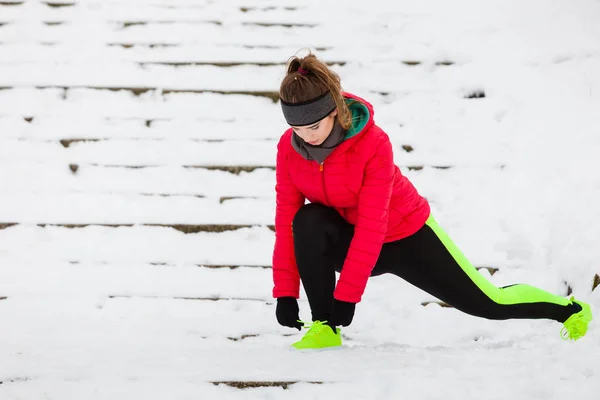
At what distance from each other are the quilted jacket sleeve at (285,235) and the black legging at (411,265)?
0.06 metres

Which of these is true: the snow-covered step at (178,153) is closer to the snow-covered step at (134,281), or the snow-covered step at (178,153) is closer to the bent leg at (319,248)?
the snow-covered step at (134,281)

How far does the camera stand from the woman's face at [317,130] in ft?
5.69

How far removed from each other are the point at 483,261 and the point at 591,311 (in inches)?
19.3

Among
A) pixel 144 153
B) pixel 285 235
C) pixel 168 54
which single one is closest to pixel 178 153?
pixel 144 153

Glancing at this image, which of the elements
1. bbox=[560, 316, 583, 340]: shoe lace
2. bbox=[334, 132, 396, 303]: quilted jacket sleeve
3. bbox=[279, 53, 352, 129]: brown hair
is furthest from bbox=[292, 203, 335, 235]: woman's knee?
bbox=[560, 316, 583, 340]: shoe lace

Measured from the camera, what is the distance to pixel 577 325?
2.00m

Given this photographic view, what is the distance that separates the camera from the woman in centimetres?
180

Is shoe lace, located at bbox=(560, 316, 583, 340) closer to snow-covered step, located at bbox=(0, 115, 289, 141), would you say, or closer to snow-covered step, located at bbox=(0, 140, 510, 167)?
snow-covered step, located at bbox=(0, 140, 510, 167)

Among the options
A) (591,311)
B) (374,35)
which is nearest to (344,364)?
A: (591,311)

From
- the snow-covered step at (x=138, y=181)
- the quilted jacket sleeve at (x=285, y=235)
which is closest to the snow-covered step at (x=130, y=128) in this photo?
the snow-covered step at (x=138, y=181)

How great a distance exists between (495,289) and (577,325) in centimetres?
29

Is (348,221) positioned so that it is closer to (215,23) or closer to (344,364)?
(344,364)

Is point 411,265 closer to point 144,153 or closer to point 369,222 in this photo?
point 369,222

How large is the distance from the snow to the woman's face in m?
0.66
